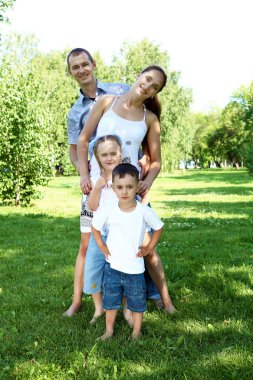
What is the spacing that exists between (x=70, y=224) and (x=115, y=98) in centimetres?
793

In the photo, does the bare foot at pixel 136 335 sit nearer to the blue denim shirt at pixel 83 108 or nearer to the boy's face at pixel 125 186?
the boy's face at pixel 125 186

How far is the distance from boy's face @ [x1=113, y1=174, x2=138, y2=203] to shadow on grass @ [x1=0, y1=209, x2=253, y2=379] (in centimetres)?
134

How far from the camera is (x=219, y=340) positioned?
4016 millimetres

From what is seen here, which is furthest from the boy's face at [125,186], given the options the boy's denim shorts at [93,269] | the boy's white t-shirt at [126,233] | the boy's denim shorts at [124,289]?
the boy's denim shorts at [93,269]

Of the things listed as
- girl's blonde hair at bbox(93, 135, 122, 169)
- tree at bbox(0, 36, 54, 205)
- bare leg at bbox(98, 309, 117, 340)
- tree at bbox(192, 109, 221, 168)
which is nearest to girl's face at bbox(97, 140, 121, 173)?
girl's blonde hair at bbox(93, 135, 122, 169)

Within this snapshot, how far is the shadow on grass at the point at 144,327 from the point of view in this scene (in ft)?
11.6

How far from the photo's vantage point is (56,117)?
46750 millimetres

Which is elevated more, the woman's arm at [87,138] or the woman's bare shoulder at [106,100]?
the woman's bare shoulder at [106,100]

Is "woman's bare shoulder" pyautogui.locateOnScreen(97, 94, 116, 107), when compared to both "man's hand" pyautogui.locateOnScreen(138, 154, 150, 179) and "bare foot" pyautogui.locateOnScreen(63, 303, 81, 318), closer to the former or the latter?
"man's hand" pyautogui.locateOnScreen(138, 154, 150, 179)

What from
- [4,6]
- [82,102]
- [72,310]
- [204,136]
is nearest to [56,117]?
[4,6]

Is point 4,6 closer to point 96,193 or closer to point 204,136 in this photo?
point 96,193

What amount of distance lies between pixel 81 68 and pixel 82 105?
461 millimetres

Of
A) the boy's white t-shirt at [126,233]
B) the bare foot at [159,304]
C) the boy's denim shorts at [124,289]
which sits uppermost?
the boy's white t-shirt at [126,233]

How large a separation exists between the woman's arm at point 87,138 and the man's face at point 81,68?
0.44m
